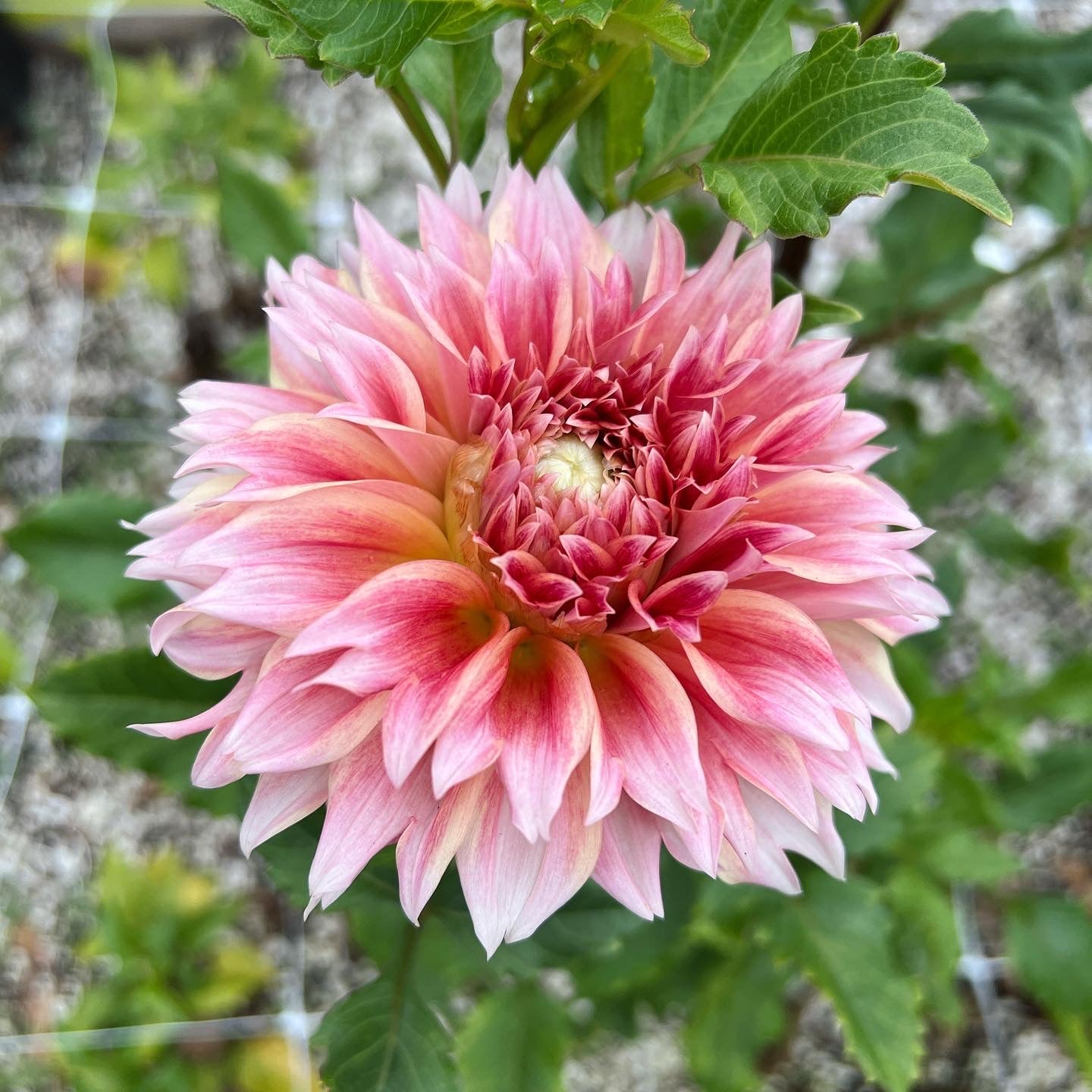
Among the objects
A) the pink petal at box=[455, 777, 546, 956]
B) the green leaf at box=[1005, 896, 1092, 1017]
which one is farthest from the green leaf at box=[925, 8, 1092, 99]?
the green leaf at box=[1005, 896, 1092, 1017]

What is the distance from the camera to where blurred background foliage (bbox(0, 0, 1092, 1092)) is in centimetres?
67

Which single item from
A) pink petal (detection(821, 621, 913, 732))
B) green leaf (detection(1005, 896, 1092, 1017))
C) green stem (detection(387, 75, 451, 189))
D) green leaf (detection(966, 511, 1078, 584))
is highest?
green stem (detection(387, 75, 451, 189))

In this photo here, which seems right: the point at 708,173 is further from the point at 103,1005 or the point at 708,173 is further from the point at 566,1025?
the point at 103,1005

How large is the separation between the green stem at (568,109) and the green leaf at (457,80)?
7 cm

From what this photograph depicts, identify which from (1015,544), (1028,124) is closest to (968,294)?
(1028,124)

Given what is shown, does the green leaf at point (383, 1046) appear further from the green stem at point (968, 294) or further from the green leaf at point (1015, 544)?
the green leaf at point (1015, 544)

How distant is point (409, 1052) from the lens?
0.66m

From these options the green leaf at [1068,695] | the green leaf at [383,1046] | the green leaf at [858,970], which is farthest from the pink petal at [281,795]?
the green leaf at [1068,695]

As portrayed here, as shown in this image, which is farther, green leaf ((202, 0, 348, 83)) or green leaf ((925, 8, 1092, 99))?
green leaf ((925, 8, 1092, 99))

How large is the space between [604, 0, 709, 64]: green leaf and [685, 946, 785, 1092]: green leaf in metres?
0.97

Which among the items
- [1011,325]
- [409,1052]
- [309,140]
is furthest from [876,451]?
[309,140]

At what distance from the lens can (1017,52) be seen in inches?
33.8

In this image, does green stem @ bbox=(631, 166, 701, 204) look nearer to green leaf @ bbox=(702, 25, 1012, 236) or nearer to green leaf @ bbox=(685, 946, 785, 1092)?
green leaf @ bbox=(702, 25, 1012, 236)

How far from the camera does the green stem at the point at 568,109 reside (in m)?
0.53
